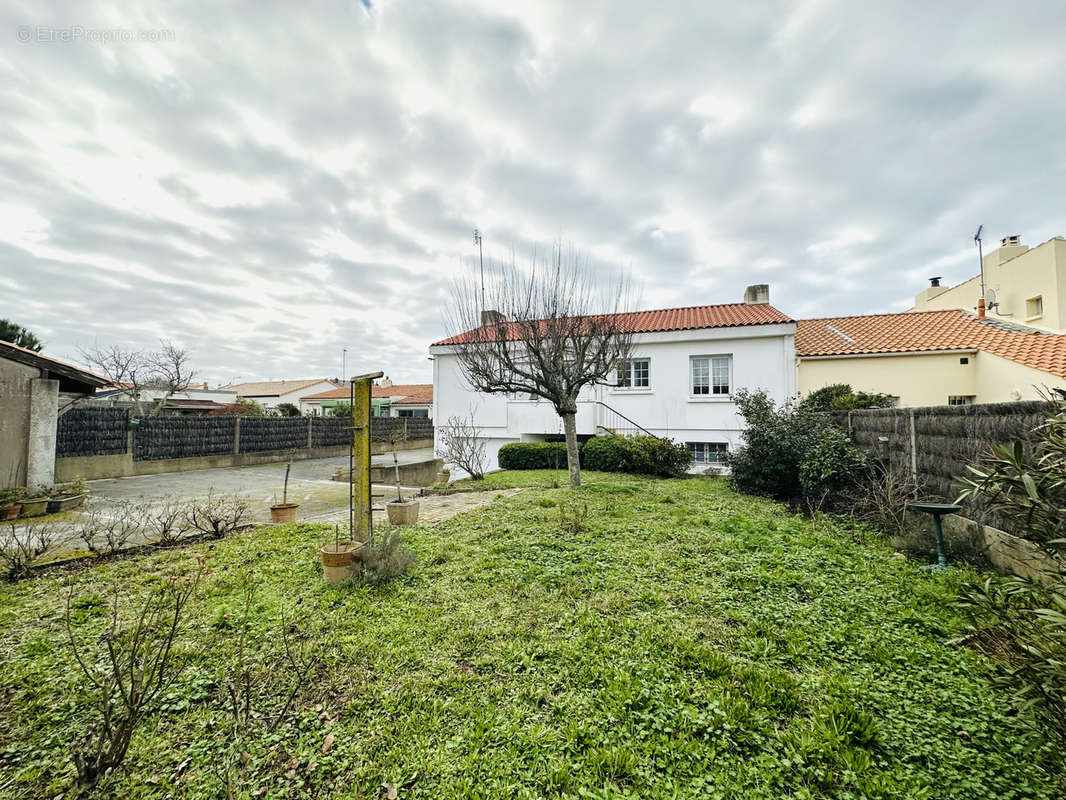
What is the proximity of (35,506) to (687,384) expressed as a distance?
15959 mm

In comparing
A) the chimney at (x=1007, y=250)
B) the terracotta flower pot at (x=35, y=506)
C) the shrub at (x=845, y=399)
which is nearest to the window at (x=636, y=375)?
the shrub at (x=845, y=399)

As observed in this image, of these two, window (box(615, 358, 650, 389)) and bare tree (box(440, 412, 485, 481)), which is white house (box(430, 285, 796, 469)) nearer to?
window (box(615, 358, 650, 389))

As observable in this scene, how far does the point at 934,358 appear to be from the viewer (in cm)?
1348

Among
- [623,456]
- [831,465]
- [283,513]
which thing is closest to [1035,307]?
[831,465]

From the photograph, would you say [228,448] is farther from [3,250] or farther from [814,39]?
[814,39]

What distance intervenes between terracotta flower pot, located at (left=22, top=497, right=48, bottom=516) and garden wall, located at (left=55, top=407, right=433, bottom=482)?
4894 millimetres

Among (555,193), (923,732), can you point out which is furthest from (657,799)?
(555,193)

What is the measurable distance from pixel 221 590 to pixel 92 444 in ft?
42.4

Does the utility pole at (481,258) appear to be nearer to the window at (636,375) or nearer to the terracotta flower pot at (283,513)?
the terracotta flower pot at (283,513)

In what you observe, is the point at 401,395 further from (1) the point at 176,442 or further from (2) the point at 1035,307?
(2) the point at 1035,307

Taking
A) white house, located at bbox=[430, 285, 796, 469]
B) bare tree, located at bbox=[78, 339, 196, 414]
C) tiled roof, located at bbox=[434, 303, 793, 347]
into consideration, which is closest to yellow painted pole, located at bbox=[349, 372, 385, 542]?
tiled roof, located at bbox=[434, 303, 793, 347]

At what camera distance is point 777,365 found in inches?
523

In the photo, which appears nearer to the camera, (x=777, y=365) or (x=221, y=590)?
(x=221, y=590)

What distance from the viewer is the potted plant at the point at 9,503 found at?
7.41 metres
